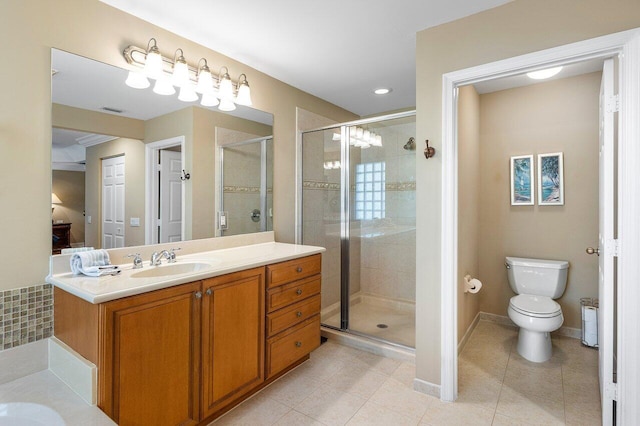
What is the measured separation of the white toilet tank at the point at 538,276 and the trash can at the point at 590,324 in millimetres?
230

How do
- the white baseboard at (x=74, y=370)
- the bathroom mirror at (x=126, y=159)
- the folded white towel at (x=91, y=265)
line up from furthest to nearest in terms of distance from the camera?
the bathroom mirror at (x=126, y=159) → the folded white towel at (x=91, y=265) → the white baseboard at (x=74, y=370)

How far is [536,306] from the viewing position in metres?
2.60

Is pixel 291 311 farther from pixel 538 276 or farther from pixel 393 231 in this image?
pixel 538 276

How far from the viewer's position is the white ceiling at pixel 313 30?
1.85 m

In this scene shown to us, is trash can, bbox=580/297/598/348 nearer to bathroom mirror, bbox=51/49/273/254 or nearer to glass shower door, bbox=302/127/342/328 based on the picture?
glass shower door, bbox=302/127/342/328

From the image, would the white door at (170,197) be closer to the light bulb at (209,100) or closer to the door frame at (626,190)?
the light bulb at (209,100)

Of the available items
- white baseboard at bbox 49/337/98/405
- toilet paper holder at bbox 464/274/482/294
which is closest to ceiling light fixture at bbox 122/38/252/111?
white baseboard at bbox 49/337/98/405

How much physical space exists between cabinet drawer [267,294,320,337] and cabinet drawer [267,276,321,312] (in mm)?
38

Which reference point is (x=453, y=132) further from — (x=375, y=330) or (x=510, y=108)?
(x=375, y=330)

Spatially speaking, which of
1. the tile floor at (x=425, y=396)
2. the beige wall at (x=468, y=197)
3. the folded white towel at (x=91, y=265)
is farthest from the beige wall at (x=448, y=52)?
the folded white towel at (x=91, y=265)

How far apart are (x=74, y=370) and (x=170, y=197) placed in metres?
1.11

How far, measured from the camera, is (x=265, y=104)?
2762 millimetres

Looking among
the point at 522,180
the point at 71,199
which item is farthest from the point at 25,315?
the point at 522,180

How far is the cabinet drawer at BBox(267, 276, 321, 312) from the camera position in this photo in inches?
82.5
